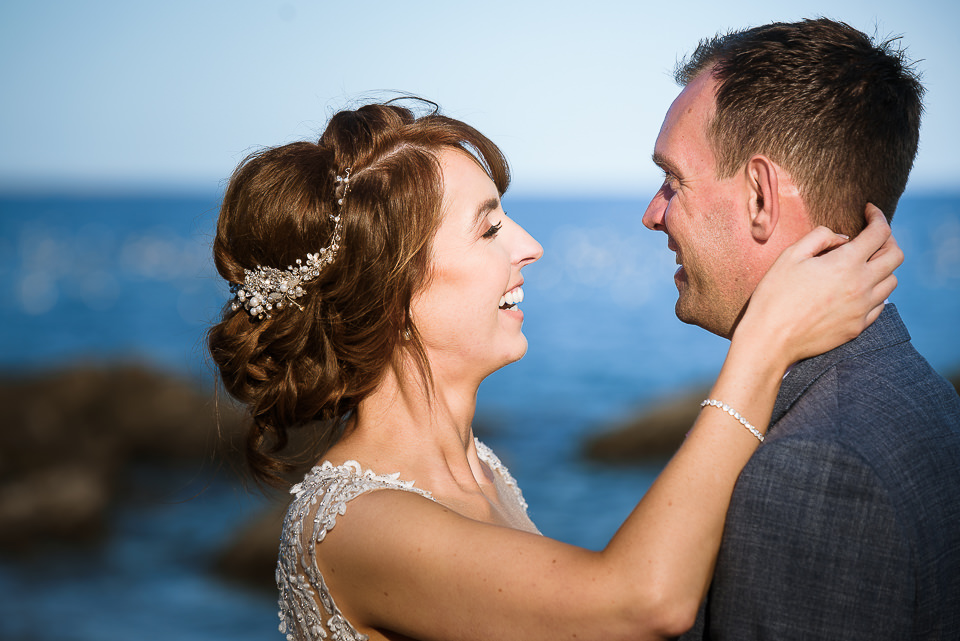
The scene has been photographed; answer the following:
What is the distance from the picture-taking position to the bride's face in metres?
3.13

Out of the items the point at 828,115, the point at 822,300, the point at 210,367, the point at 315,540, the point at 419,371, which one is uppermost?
the point at 828,115

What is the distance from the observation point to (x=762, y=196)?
2750 mm

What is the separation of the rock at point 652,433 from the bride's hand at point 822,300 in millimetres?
11695

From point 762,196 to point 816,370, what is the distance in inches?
25.1

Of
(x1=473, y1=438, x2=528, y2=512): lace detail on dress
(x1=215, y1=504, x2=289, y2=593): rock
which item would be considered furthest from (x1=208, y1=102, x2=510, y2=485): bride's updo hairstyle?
(x1=215, y1=504, x2=289, y2=593): rock

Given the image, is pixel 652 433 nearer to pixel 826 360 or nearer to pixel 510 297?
pixel 510 297

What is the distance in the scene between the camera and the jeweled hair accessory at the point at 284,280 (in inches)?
121

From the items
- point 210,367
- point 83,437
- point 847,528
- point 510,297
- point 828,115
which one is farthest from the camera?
point 83,437

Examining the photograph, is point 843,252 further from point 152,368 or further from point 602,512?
point 152,368

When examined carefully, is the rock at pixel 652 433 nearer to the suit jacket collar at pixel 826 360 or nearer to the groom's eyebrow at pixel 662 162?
the groom's eyebrow at pixel 662 162

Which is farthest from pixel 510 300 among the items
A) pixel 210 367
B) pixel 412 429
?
pixel 210 367

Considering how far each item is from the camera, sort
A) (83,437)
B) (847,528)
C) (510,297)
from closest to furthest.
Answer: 1. (847,528)
2. (510,297)
3. (83,437)

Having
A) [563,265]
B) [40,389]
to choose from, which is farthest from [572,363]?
[563,265]

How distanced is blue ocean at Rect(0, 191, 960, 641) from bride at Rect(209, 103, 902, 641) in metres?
0.49
